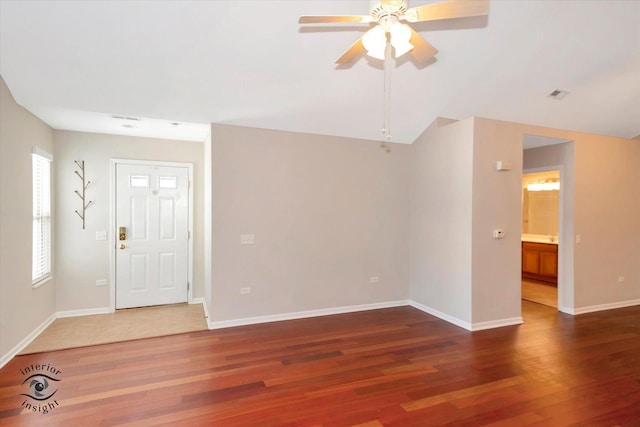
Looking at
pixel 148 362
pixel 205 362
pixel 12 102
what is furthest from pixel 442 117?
pixel 12 102

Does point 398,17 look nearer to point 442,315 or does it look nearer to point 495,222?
point 495,222

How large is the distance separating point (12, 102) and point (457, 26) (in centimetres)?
440

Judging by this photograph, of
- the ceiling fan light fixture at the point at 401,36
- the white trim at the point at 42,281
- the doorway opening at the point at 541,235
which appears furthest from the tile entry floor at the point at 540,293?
the white trim at the point at 42,281

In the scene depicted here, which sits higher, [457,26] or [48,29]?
[457,26]

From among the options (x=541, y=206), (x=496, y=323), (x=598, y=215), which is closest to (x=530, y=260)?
(x=541, y=206)

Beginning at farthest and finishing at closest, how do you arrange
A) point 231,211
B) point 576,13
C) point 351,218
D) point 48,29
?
point 351,218, point 231,211, point 576,13, point 48,29

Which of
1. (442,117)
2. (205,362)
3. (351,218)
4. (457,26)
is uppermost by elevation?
(457,26)

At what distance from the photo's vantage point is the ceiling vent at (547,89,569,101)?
4.11 metres

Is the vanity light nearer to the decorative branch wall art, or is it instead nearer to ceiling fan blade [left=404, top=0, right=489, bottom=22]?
ceiling fan blade [left=404, top=0, right=489, bottom=22]

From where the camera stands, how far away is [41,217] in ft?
13.3

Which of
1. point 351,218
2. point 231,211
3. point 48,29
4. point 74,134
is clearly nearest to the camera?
point 48,29

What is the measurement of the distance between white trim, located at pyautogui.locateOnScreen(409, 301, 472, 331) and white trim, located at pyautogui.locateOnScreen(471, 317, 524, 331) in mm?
86

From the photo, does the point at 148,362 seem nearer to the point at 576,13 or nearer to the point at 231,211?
the point at 231,211

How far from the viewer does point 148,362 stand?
3158mm
